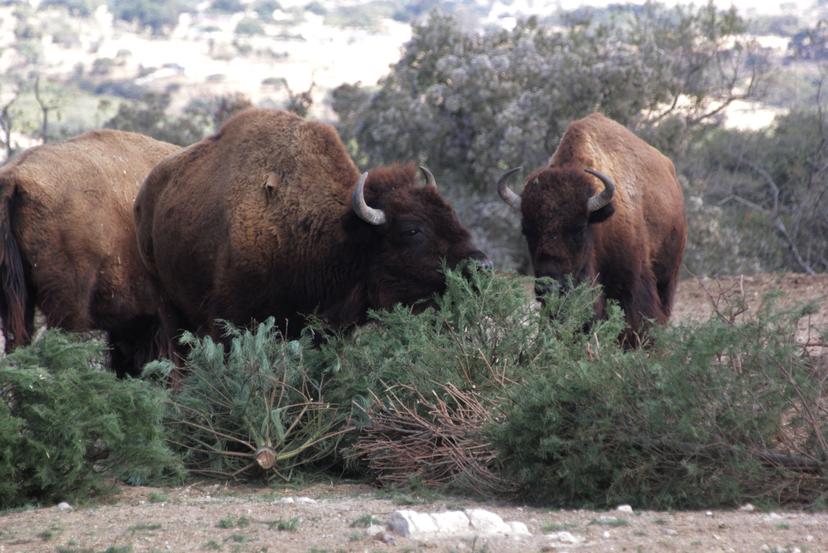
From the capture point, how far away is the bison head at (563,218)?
916 centimetres

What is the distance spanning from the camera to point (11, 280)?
9602 mm

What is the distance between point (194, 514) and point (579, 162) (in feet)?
17.5

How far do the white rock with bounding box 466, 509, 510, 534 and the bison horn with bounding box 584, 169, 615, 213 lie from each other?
14.7ft

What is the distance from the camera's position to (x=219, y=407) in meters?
7.39

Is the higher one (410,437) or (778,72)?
(410,437)

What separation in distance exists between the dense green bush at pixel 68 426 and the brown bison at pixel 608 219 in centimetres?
341

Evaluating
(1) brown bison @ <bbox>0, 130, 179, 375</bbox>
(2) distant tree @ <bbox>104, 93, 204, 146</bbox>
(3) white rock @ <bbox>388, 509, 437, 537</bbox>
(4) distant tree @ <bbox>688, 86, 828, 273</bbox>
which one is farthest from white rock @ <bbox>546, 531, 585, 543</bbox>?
(2) distant tree @ <bbox>104, 93, 204, 146</bbox>

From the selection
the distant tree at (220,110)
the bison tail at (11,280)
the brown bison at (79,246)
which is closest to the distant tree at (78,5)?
the distant tree at (220,110)

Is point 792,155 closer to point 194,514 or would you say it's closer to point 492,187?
point 492,187

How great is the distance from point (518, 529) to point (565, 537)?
0.24m

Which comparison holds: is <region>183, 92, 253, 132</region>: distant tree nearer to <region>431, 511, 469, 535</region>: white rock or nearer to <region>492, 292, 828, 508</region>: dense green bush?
<region>492, 292, 828, 508</region>: dense green bush

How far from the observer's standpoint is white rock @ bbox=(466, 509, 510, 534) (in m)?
5.19

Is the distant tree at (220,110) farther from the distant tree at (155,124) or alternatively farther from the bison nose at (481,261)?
the bison nose at (481,261)

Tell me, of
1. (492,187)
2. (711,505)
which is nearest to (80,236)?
(711,505)
